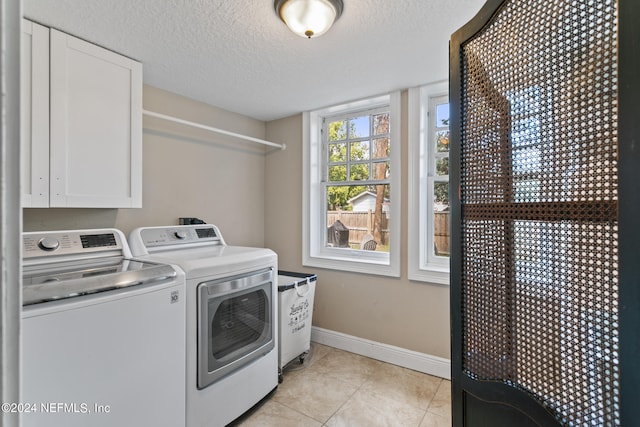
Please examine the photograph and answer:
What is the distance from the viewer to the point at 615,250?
62 cm

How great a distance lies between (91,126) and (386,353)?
2.65 m

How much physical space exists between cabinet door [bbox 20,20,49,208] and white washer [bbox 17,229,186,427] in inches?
9.6

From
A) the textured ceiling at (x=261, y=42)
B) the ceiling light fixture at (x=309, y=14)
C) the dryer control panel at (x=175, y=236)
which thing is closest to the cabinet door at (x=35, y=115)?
the textured ceiling at (x=261, y=42)

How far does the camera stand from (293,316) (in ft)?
8.10

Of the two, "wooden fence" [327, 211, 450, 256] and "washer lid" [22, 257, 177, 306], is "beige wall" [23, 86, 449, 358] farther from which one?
"washer lid" [22, 257, 177, 306]

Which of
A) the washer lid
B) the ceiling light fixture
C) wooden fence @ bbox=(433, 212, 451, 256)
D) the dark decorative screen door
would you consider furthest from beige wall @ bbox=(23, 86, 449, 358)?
the dark decorative screen door

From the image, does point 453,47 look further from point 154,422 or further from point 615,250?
point 154,422

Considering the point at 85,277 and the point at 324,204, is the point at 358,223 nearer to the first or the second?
the point at 324,204

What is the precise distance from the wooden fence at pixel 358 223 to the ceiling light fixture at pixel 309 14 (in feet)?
5.57

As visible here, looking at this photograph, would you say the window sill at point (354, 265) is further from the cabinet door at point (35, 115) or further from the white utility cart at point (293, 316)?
the cabinet door at point (35, 115)

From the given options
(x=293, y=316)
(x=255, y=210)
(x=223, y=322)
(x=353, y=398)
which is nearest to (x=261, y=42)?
(x=223, y=322)

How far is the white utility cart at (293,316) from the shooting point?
7.68ft

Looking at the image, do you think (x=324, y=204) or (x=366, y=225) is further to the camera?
(x=324, y=204)

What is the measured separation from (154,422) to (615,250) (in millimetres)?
1832
